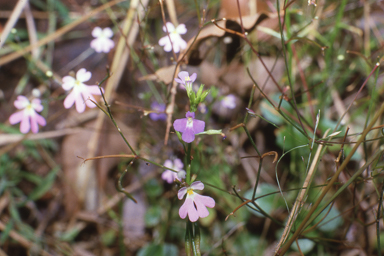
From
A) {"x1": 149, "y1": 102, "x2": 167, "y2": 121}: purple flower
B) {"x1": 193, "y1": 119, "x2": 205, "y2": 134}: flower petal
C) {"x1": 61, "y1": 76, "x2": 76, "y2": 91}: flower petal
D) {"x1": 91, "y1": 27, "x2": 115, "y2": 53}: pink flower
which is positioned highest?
{"x1": 91, "y1": 27, "x2": 115, "y2": 53}: pink flower

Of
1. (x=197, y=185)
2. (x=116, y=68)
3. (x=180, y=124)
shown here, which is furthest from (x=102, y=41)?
(x=197, y=185)

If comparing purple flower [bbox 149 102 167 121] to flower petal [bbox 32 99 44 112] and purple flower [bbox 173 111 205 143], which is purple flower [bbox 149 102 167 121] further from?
purple flower [bbox 173 111 205 143]

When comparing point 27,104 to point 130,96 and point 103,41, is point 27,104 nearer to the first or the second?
point 103,41

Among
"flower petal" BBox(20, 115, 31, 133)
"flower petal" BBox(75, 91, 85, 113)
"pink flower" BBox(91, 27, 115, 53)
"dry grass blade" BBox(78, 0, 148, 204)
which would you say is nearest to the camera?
"flower petal" BBox(75, 91, 85, 113)

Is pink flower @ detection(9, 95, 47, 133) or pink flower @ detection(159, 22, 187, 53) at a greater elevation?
pink flower @ detection(159, 22, 187, 53)

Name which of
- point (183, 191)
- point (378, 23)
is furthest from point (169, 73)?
point (378, 23)

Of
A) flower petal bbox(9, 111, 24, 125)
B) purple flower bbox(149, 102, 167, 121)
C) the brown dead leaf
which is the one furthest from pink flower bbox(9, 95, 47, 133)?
the brown dead leaf

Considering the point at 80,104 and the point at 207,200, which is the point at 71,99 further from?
the point at 207,200
